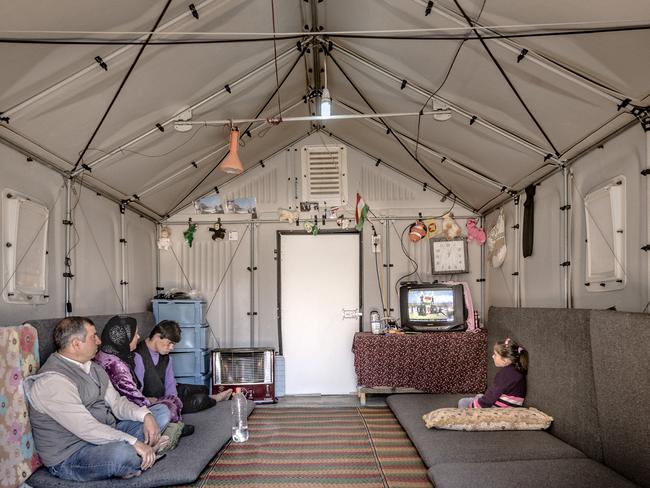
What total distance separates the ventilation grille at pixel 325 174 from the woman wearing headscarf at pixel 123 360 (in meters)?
3.20

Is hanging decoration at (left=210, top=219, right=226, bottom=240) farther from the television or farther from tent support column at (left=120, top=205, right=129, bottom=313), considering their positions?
the television

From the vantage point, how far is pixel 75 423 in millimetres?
2768

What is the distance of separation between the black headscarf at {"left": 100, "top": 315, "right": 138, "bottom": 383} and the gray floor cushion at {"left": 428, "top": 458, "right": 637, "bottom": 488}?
244 cm

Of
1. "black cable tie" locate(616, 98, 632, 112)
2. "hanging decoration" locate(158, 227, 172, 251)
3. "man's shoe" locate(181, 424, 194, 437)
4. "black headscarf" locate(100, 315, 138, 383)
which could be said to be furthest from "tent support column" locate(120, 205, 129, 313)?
"black cable tie" locate(616, 98, 632, 112)

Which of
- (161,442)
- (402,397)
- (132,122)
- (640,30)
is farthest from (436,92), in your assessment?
(161,442)

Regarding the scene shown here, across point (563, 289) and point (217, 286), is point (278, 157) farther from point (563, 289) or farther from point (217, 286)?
point (563, 289)

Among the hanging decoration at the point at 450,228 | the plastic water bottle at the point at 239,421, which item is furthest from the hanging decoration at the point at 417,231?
the plastic water bottle at the point at 239,421

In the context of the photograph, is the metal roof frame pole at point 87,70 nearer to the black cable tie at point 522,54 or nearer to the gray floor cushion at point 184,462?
Answer: the black cable tie at point 522,54

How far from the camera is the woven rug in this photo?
121 inches

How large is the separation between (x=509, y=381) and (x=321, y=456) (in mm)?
1591

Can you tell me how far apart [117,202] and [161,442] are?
9.95 ft

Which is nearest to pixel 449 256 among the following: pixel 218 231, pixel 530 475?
pixel 218 231

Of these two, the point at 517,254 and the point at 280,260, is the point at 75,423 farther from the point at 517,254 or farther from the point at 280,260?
the point at 517,254

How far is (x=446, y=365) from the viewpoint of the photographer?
17.7ft
